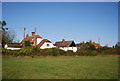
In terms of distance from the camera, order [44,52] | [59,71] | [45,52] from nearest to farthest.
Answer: [59,71] → [44,52] → [45,52]

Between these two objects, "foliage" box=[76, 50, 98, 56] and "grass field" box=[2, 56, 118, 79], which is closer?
"grass field" box=[2, 56, 118, 79]

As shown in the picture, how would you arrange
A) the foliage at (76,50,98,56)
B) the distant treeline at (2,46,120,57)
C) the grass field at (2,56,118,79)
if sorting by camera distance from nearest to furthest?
1. the grass field at (2,56,118,79)
2. the distant treeline at (2,46,120,57)
3. the foliage at (76,50,98,56)

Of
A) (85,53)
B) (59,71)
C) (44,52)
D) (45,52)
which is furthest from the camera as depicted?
(85,53)

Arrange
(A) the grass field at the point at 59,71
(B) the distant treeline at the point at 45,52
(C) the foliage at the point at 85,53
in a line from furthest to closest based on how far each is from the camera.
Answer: (C) the foliage at the point at 85,53
(B) the distant treeline at the point at 45,52
(A) the grass field at the point at 59,71

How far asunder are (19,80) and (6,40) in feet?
179

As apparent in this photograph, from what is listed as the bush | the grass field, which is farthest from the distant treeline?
the grass field

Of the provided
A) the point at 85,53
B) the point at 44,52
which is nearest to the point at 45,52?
the point at 44,52

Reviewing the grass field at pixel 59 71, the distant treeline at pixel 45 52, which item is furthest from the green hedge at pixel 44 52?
the grass field at pixel 59 71

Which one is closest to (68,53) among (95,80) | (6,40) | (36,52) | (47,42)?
(36,52)

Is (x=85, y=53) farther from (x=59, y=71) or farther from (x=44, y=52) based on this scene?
(x=59, y=71)

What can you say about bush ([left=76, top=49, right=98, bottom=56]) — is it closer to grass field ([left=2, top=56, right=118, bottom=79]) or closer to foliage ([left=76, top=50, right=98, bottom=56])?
foliage ([left=76, top=50, right=98, bottom=56])

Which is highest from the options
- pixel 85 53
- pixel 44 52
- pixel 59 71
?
pixel 44 52

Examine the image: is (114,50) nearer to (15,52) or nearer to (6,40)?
(15,52)

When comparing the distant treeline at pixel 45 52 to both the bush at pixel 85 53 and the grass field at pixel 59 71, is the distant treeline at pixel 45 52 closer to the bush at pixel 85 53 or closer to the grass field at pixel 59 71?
the bush at pixel 85 53
